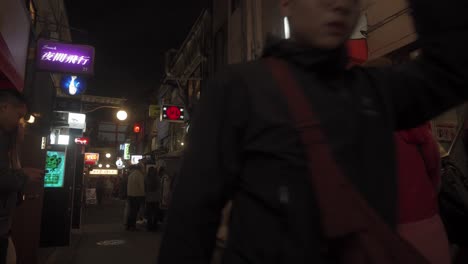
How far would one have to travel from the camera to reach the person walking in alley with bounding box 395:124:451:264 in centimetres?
186

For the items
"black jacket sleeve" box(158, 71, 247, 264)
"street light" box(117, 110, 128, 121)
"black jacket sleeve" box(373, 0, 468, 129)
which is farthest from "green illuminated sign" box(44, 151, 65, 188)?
"street light" box(117, 110, 128, 121)

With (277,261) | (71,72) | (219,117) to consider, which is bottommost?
(277,261)

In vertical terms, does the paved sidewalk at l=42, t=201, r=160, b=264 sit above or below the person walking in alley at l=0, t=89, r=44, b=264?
below

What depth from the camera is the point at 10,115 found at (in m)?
3.04

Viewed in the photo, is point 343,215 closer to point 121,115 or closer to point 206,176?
point 206,176

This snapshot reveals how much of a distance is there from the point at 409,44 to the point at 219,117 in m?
4.60

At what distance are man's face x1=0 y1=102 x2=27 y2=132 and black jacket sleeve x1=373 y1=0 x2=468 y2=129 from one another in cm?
316

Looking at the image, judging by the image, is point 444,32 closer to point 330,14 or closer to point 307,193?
point 330,14

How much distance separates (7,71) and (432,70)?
18.4 ft

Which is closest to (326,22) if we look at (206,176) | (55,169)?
(206,176)

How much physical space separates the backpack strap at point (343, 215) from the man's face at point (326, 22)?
29cm

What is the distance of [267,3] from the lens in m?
8.52

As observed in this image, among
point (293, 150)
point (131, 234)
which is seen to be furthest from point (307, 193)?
point (131, 234)

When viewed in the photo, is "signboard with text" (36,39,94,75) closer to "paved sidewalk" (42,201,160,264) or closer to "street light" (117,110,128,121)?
"paved sidewalk" (42,201,160,264)
